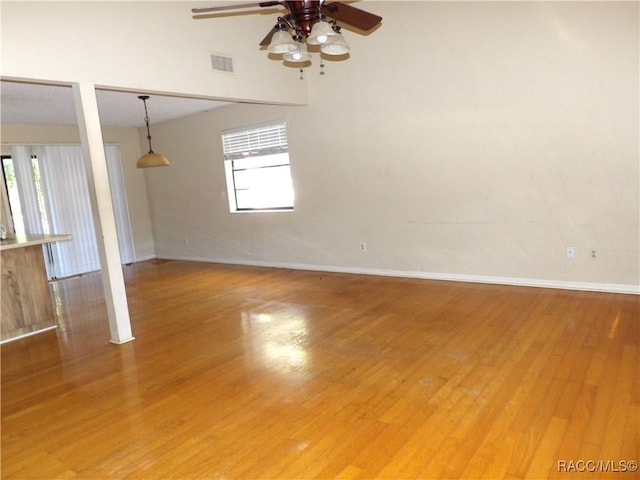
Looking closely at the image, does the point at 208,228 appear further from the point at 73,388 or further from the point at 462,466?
the point at 462,466

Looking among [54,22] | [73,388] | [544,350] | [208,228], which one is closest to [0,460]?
[73,388]

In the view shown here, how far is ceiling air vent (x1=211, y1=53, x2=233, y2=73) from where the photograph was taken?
174 inches

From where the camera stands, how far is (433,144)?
4930 mm

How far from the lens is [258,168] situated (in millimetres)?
6680

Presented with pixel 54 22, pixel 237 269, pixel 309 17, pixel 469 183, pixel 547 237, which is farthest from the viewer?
pixel 237 269

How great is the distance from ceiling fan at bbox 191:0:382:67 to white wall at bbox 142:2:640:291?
202 centimetres

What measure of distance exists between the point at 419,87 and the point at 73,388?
4.39 metres

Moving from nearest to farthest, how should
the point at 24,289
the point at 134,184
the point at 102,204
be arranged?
1. the point at 102,204
2. the point at 24,289
3. the point at 134,184

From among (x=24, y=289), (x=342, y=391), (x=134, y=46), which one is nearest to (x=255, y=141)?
(x=134, y=46)

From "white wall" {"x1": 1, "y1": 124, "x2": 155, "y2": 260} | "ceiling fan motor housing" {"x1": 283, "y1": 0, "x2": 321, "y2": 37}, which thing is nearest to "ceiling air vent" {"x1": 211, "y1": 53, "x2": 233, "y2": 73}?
"ceiling fan motor housing" {"x1": 283, "y1": 0, "x2": 321, "y2": 37}

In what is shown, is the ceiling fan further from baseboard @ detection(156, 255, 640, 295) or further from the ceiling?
baseboard @ detection(156, 255, 640, 295)

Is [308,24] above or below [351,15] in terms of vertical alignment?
below

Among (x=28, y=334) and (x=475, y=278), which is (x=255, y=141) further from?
(x=28, y=334)

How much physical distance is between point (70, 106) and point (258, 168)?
2.59 metres
